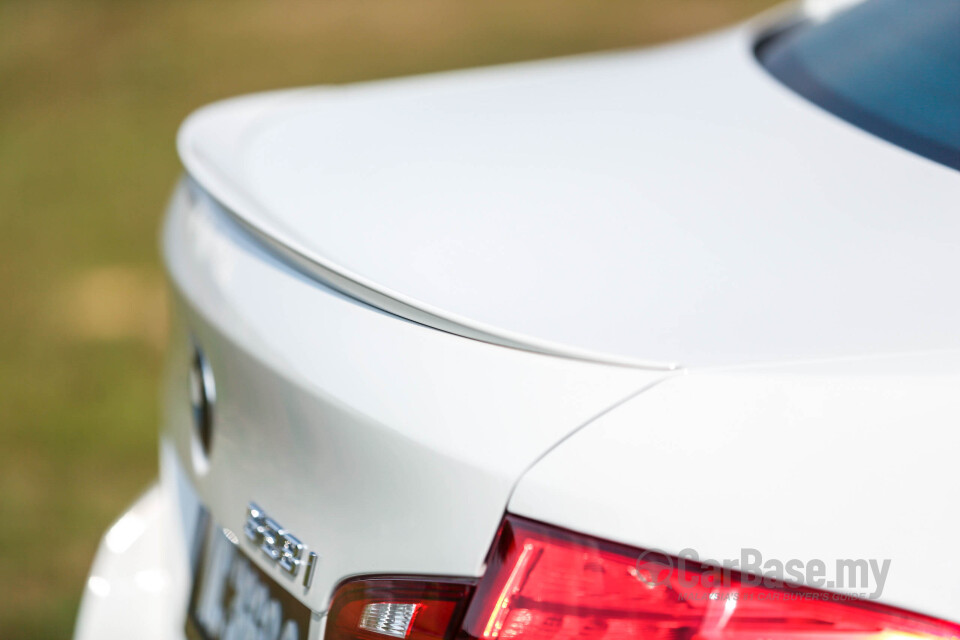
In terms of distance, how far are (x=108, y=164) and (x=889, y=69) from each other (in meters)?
4.59

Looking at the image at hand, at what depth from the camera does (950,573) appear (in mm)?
851

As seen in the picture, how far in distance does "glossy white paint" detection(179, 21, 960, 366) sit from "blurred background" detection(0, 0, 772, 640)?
5.10 feet

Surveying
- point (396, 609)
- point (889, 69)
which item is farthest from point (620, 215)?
point (889, 69)

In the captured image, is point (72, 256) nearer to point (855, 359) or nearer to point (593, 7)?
point (855, 359)

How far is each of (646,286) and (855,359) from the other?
225mm

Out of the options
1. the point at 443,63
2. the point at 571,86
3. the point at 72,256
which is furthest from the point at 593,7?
the point at 571,86

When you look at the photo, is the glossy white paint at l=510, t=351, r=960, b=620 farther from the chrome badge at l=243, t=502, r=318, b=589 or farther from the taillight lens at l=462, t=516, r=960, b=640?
the chrome badge at l=243, t=502, r=318, b=589

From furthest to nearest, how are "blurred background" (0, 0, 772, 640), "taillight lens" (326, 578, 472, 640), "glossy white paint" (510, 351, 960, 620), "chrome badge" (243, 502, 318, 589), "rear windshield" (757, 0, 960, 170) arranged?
"blurred background" (0, 0, 772, 640)
"rear windshield" (757, 0, 960, 170)
"chrome badge" (243, 502, 318, 589)
"taillight lens" (326, 578, 472, 640)
"glossy white paint" (510, 351, 960, 620)

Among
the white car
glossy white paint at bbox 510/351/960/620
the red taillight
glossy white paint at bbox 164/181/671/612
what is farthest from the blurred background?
glossy white paint at bbox 510/351/960/620

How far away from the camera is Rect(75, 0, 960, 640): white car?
869 mm

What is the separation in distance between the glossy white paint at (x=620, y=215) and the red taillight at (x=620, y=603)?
7.2 inches

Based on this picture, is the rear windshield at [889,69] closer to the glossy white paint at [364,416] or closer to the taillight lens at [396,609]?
the glossy white paint at [364,416]

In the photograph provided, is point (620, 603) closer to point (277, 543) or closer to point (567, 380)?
point (567, 380)

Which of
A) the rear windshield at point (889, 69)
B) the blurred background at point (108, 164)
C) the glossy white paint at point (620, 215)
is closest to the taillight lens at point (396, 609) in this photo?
the glossy white paint at point (620, 215)
